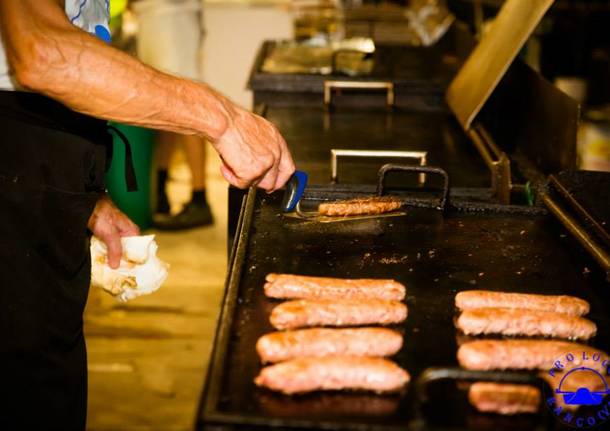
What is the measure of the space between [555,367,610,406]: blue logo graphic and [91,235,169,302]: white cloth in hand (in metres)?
1.67

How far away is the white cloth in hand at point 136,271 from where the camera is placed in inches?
124

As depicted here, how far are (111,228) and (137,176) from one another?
2.88 m

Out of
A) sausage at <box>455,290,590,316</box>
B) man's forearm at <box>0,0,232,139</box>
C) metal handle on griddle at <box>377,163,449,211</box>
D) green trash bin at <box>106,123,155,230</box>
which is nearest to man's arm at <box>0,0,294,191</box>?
man's forearm at <box>0,0,232,139</box>

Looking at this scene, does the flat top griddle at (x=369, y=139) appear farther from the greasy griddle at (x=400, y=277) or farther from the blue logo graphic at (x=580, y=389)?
the blue logo graphic at (x=580, y=389)

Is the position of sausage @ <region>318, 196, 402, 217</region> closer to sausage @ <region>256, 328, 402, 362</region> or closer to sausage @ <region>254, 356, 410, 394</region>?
sausage @ <region>256, 328, 402, 362</region>

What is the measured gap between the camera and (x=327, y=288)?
7.77ft

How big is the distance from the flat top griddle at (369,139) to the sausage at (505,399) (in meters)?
1.80

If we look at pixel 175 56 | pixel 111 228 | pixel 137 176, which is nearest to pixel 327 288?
pixel 111 228

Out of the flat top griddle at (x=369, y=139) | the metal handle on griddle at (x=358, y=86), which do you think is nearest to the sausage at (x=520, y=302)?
the flat top griddle at (x=369, y=139)

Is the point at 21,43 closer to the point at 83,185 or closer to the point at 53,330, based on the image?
the point at 83,185

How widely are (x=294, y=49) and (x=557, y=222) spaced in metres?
3.13

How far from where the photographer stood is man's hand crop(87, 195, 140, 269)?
3227mm

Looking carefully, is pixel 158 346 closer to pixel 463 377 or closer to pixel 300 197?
pixel 300 197

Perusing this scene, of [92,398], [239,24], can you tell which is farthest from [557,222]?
[239,24]
